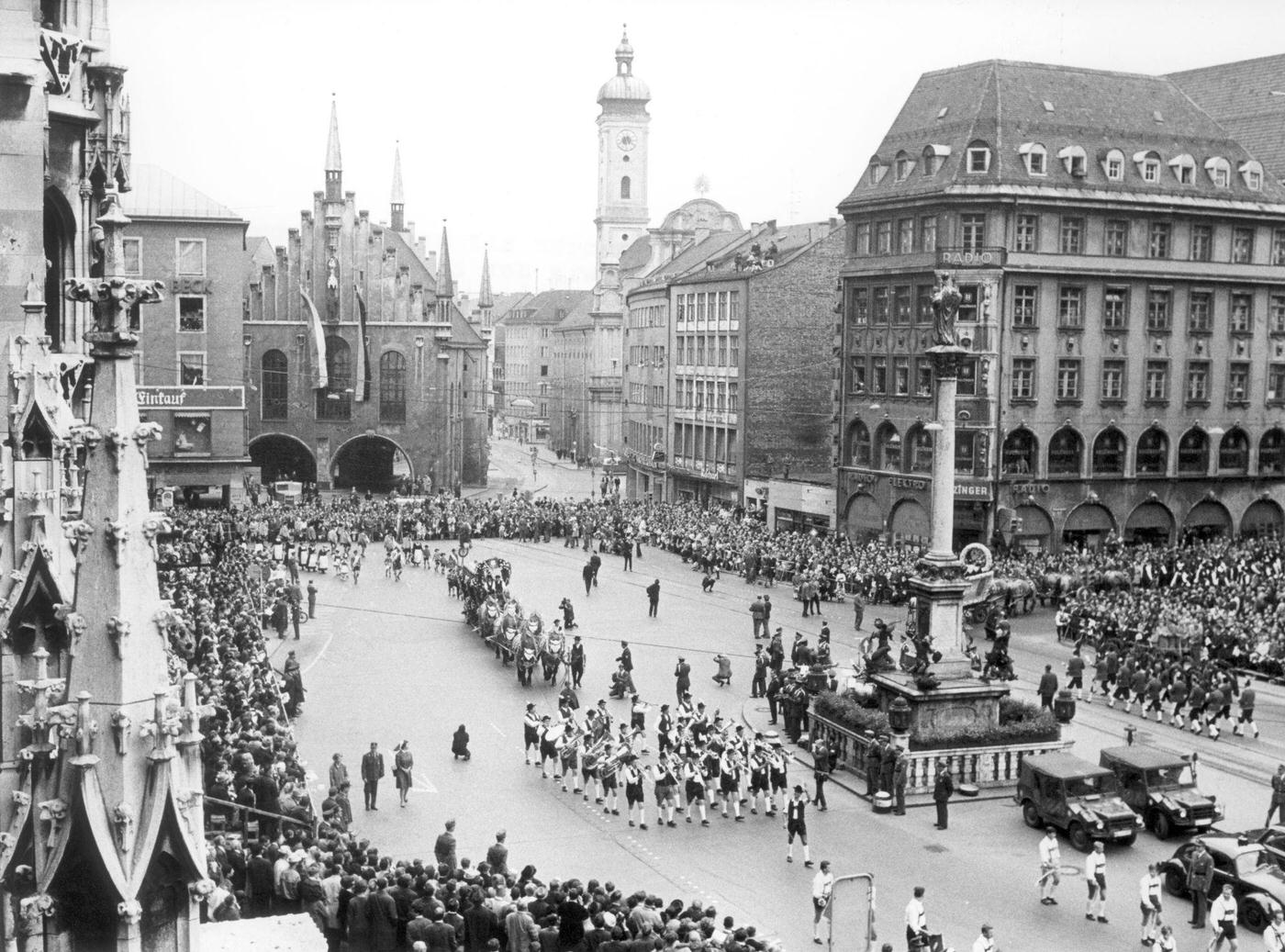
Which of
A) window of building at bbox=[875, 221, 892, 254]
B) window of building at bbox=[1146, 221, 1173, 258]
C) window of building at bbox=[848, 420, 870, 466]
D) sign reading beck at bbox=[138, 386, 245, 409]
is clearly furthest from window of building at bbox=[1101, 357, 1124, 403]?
sign reading beck at bbox=[138, 386, 245, 409]

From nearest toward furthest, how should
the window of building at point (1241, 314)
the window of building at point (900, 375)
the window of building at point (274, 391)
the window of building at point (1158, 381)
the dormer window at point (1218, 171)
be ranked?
the window of building at point (1158, 381)
the window of building at point (900, 375)
the window of building at point (1241, 314)
the dormer window at point (1218, 171)
the window of building at point (274, 391)

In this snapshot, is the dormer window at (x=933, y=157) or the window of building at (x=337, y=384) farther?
the window of building at (x=337, y=384)

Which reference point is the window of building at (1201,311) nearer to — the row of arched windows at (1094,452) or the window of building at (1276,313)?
the window of building at (1276,313)

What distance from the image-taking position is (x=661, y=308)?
93000 mm

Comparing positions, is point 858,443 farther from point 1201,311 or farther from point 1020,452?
point 1201,311

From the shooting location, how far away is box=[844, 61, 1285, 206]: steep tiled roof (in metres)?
63.3

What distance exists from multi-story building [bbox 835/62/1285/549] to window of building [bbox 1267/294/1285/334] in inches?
5.4

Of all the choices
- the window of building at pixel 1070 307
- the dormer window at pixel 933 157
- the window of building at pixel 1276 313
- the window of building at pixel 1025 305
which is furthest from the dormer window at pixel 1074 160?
the window of building at pixel 1276 313

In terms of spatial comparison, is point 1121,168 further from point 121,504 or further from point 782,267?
point 121,504

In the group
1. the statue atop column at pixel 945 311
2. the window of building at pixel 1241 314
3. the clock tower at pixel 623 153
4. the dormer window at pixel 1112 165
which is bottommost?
the statue atop column at pixel 945 311

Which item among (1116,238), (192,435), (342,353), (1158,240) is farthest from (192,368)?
(1158,240)

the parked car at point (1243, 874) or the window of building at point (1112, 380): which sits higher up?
the window of building at point (1112, 380)

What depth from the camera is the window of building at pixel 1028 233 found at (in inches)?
2450

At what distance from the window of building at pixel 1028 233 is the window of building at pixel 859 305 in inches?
318
